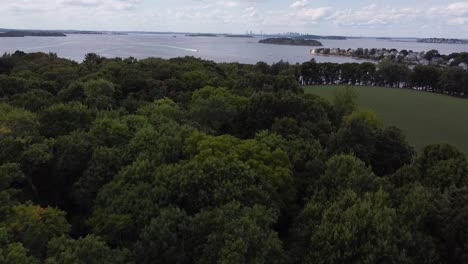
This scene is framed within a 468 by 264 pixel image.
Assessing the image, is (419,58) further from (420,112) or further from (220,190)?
(220,190)

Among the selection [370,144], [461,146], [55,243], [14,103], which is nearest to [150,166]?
[55,243]

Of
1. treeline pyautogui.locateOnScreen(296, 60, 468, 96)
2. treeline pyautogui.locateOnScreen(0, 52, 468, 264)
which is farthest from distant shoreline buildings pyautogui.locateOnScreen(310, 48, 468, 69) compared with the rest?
treeline pyautogui.locateOnScreen(0, 52, 468, 264)

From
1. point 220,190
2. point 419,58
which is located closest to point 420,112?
point 220,190

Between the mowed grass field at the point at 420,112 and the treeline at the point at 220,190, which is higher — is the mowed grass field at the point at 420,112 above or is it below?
below

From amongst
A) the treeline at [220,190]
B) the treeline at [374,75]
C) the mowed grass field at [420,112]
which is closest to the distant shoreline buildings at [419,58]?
the treeline at [374,75]

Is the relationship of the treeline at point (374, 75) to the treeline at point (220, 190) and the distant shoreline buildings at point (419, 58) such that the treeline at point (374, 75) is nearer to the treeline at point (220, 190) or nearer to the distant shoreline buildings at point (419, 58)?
the distant shoreline buildings at point (419, 58)

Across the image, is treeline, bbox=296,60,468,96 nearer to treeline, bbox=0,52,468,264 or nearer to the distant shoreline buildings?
the distant shoreline buildings
